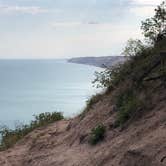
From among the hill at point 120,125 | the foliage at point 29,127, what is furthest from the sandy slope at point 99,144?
the foliage at point 29,127

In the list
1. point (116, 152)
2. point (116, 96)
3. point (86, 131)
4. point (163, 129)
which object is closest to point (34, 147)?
point (86, 131)

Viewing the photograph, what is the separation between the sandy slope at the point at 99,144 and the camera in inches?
339

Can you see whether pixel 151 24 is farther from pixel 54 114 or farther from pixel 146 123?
pixel 54 114

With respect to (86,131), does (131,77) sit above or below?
above

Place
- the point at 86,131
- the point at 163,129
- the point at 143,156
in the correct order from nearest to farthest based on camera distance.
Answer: the point at 143,156 → the point at 163,129 → the point at 86,131

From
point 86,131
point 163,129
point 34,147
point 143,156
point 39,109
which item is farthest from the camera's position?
point 39,109

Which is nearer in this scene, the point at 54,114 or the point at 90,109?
the point at 90,109

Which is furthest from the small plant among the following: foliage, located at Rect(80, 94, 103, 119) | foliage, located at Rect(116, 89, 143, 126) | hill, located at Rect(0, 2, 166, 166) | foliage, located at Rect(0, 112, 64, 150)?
foliage, located at Rect(0, 112, 64, 150)

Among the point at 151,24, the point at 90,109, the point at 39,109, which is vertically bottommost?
the point at 39,109

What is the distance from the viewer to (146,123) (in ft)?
32.8

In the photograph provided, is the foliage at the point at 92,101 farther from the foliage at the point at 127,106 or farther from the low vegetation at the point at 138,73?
the foliage at the point at 127,106

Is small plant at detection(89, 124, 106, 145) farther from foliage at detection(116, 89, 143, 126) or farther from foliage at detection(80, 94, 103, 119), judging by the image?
foliage at detection(80, 94, 103, 119)

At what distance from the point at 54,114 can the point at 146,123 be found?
9.03 metres

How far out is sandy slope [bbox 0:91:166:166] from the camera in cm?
862
